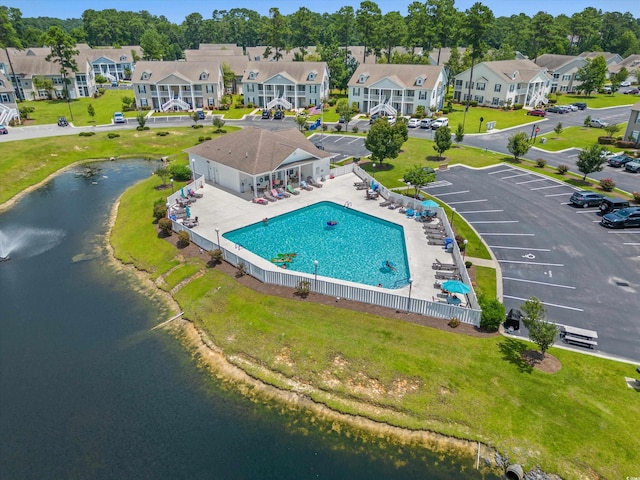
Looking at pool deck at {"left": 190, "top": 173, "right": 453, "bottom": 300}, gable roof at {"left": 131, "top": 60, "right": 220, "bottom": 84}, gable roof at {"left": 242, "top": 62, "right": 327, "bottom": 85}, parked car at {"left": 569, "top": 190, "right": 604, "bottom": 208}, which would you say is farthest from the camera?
gable roof at {"left": 242, "top": 62, "right": 327, "bottom": 85}

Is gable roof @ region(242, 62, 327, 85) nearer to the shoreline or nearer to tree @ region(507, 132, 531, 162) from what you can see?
tree @ region(507, 132, 531, 162)

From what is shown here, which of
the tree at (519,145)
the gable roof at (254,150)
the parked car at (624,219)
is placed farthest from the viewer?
the tree at (519,145)

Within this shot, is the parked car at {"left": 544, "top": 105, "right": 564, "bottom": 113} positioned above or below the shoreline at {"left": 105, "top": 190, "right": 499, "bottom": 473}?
above

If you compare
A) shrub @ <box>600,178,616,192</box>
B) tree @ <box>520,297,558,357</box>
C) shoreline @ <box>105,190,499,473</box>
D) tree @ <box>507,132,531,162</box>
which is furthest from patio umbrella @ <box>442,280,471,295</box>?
tree @ <box>507,132,531,162</box>

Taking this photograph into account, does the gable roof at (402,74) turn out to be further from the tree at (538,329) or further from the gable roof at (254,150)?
the tree at (538,329)

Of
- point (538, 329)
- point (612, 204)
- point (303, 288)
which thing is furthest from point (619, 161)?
point (303, 288)

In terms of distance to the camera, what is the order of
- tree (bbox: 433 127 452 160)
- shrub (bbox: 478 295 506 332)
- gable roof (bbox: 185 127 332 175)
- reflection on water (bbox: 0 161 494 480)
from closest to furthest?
reflection on water (bbox: 0 161 494 480)
shrub (bbox: 478 295 506 332)
gable roof (bbox: 185 127 332 175)
tree (bbox: 433 127 452 160)

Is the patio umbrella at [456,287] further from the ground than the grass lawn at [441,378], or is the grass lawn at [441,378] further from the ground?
the patio umbrella at [456,287]

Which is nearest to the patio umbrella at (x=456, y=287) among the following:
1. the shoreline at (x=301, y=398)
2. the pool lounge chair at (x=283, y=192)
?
the shoreline at (x=301, y=398)
